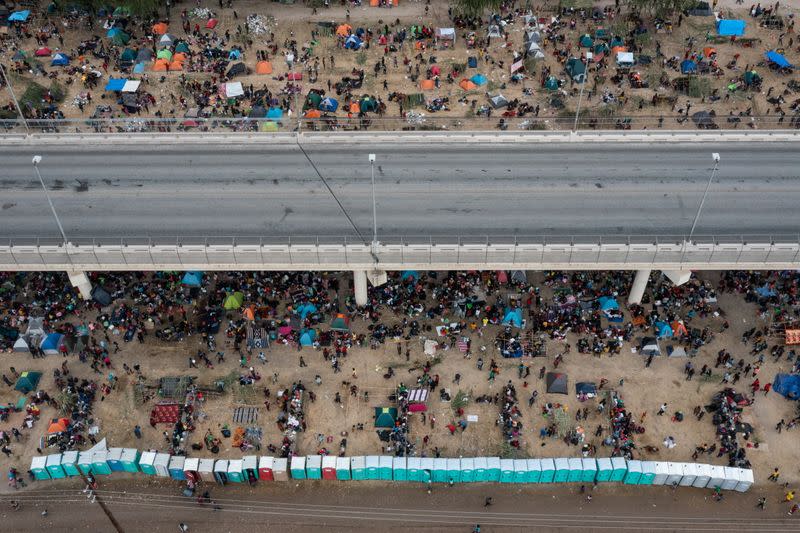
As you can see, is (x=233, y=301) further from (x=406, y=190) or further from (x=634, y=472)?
(x=634, y=472)

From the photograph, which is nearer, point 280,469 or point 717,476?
point 717,476

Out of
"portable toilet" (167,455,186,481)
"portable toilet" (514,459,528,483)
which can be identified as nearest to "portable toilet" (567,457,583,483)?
"portable toilet" (514,459,528,483)

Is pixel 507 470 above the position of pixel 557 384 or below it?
below

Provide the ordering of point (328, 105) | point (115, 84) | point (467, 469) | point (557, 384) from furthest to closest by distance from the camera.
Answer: point (115, 84) → point (328, 105) → point (557, 384) → point (467, 469)

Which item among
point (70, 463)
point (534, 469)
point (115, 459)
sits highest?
point (115, 459)

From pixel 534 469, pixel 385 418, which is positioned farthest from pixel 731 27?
pixel 385 418

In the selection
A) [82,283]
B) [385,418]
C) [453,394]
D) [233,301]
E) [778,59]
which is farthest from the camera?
[778,59]

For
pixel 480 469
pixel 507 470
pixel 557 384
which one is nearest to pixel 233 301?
pixel 480 469

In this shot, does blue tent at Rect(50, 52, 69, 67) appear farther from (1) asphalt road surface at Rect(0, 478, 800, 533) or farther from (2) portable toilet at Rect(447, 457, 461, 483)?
(2) portable toilet at Rect(447, 457, 461, 483)
